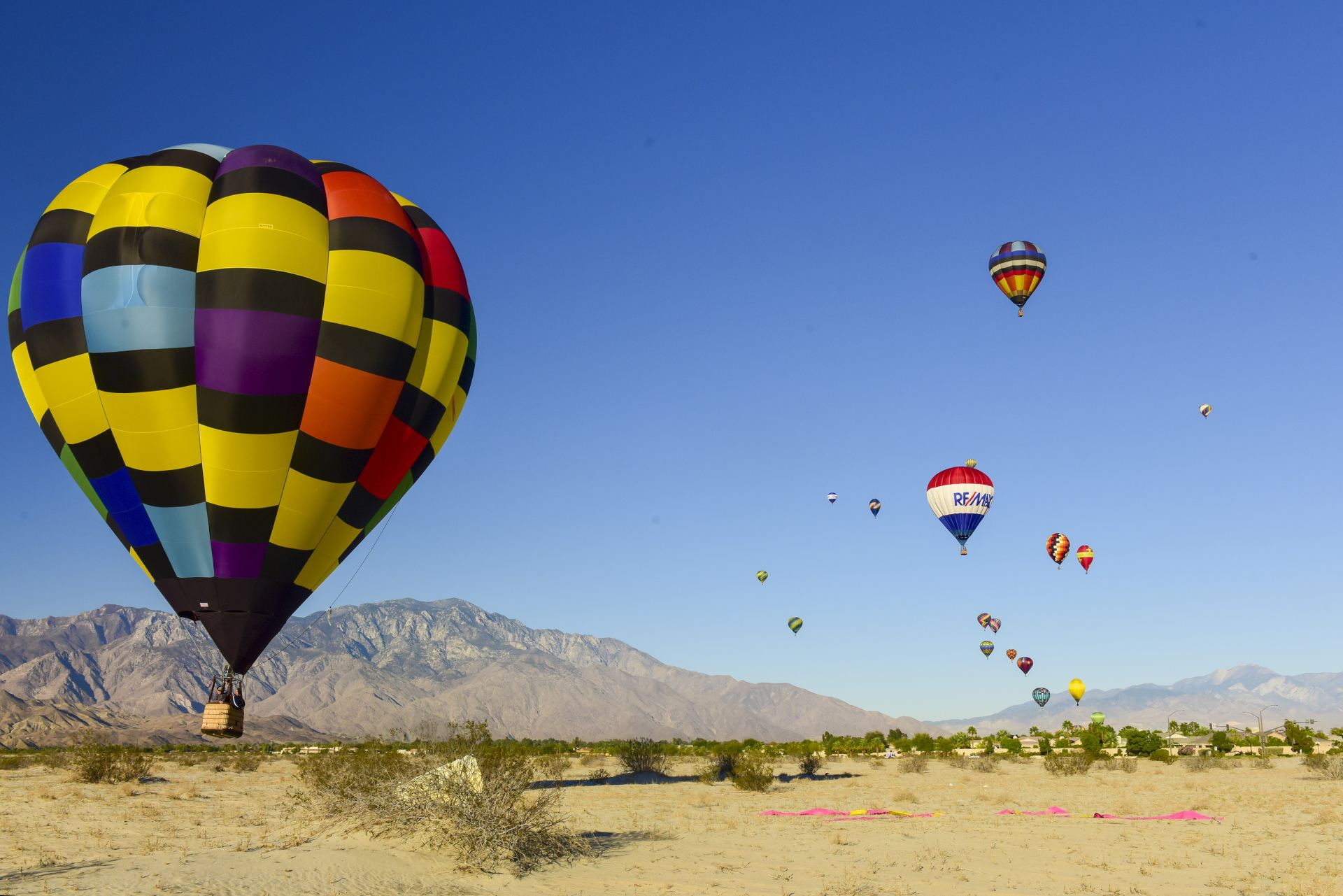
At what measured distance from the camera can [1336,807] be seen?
1171 inches

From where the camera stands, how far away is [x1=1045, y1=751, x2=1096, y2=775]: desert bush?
160ft

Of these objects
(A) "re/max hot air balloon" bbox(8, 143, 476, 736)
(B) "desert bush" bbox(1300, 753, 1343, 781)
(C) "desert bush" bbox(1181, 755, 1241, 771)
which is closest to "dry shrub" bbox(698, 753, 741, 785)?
(C) "desert bush" bbox(1181, 755, 1241, 771)

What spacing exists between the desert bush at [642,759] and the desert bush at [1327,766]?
30535 millimetres

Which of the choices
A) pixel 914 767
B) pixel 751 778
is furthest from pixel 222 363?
pixel 914 767

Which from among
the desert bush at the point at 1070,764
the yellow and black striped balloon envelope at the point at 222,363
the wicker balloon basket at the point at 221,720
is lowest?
the desert bush at the point at 1070,764

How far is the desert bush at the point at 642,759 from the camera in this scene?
48.1 metres

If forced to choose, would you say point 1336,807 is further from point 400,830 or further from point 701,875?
point 400,830

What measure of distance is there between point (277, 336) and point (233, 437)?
2004 millimetres

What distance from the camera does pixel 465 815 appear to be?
17875 millimetres

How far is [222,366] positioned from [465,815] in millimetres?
9481

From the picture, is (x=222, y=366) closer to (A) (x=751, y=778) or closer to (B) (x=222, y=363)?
(B) (x=222, y=363)

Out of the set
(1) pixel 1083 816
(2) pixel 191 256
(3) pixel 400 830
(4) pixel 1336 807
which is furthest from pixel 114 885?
(4) pixel 1336 807

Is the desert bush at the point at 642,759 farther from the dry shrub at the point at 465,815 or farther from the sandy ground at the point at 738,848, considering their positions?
the dry shrub at the point at 465,815

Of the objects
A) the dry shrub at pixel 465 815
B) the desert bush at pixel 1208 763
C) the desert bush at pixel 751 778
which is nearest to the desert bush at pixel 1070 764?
the desert bush at pixel 1208 763
